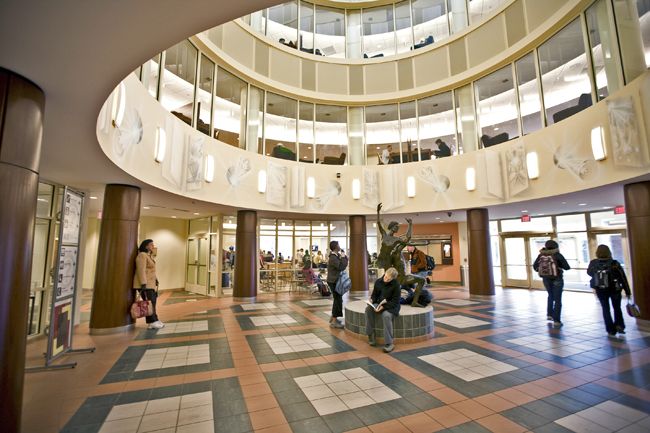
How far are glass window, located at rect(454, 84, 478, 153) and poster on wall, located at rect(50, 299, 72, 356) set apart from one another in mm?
11657

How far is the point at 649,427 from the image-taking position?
2895 millimetres

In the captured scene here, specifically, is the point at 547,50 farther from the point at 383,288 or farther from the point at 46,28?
the point at 46,28

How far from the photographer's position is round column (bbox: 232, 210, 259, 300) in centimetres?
1081

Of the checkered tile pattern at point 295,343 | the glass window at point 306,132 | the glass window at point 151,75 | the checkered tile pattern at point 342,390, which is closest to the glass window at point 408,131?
the glass window at point 306,132

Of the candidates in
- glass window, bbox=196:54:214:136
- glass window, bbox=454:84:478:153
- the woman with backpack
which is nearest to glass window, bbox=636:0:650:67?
the woman with backpack

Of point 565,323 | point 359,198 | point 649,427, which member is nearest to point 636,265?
point 565,323

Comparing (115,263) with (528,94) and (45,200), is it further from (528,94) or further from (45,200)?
(528,94)

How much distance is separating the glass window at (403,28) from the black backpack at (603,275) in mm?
10807

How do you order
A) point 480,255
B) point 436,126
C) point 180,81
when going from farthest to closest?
1. point 436,126
2. point 480,255
3. point 180,81

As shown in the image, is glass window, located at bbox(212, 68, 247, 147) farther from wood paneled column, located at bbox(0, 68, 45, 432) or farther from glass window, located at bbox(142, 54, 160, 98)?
wood paneled column, located at bbox(0, 68, 45, 432)

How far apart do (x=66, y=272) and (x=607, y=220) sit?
15.9m

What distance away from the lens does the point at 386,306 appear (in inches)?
208

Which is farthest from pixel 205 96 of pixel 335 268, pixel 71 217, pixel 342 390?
pixel 342 390

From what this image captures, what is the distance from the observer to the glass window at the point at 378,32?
44.4ft
